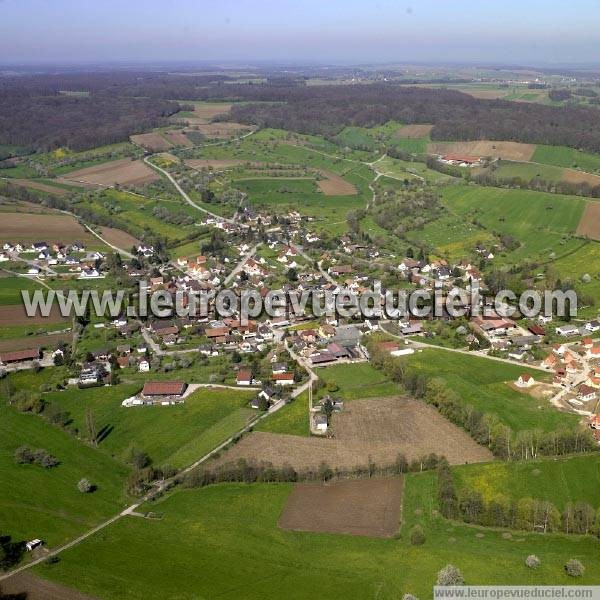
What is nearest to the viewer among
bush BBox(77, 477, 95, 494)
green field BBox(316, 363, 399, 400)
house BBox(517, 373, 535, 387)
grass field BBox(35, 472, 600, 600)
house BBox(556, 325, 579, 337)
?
grass field BBox(35, 472, 600, 600)

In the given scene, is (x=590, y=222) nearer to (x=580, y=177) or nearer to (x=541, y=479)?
(x=580, y=177)

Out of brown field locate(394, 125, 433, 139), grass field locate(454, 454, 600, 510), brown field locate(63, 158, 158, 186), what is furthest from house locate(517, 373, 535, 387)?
brown field locate(394, 125, 433, 139)

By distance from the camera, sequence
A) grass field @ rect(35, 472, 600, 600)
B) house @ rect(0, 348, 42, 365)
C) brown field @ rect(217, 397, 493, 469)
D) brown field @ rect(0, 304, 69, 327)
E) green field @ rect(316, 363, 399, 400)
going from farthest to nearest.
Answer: brown field @ rect(0, 304, 69, 327)
house @ rect(0, 348, 42, 365)
green field @ rect(316, 363, 399, 400)
brown field @ rect(217, 397, 493, 469)
grass field @ rect(35, 472, 600, 600)

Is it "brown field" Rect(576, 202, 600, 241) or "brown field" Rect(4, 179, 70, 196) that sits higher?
"brown field" Rect(4, 179, 70, 196)

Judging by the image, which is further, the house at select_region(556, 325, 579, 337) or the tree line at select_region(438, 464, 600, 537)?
the house at select_region(556, 325, 579, 337)

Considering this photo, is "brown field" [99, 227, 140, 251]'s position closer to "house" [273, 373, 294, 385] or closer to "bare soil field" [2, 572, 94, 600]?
"house" [273, 373, 294, 385]

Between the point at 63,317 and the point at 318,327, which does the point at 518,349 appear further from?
the point at 63,317

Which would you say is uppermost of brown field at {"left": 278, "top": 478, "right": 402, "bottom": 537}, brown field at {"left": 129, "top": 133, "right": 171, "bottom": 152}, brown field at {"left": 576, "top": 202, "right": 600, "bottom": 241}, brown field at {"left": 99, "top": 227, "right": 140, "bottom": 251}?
brown field at {"left": 129, "top": 133, "right": 171, "bottom": 152}

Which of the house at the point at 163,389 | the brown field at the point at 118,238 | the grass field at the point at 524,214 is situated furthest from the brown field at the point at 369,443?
the brown field at the point at 118,238
